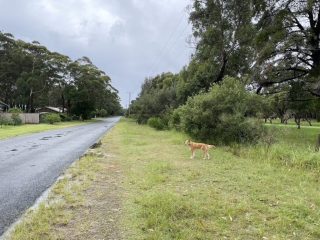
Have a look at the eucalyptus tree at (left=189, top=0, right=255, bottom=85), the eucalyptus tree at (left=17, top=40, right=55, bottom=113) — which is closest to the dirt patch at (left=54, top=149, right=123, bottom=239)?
the eucalyptus tree at (left=189, top=0, right=255, bottom=85)

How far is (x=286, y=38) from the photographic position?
45.6ft

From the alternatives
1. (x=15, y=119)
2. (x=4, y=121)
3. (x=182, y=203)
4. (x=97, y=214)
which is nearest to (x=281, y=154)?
(x=182, y=203)

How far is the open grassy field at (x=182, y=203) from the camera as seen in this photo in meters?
3.11

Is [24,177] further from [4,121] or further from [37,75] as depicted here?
[37,75]

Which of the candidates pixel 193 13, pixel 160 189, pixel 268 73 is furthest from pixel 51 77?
pixel 160 189

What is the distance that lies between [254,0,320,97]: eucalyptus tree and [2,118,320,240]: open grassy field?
28.7 ft

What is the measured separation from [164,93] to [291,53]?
1635 cm

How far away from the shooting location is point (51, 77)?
134 feet

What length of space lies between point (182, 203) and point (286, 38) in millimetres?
13759

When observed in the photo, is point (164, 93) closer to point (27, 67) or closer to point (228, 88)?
point (228, 88)

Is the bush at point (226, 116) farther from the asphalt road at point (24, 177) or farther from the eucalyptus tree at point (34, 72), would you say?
the eucalyptus tree at point (34, 72)

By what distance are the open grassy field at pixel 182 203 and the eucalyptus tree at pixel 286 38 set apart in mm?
8748

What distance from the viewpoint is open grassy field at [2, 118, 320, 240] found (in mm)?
3105

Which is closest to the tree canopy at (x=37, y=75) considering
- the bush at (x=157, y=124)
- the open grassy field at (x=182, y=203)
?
the bush at (x=157, y=124)
